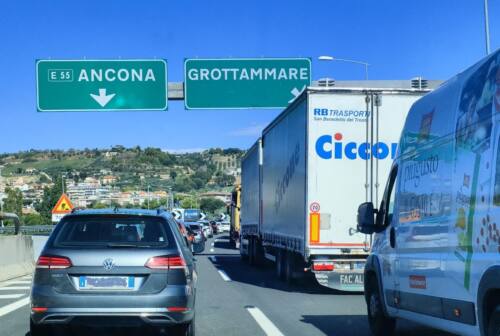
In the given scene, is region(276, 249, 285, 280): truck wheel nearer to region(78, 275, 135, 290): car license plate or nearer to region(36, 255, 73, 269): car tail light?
region(78, 275, 135, 290): car license plate

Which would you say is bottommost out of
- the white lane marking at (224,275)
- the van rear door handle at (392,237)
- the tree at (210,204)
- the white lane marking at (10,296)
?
the tree at (210,204)

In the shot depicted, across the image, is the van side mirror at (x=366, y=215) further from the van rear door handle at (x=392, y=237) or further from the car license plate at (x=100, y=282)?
the car license plate at (x=100, y=282)

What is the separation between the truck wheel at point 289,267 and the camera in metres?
15.4

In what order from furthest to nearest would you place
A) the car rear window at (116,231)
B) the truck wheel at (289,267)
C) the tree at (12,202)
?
1. the tree at (12,202)
2. the truck wheel at (289,267)
3. the car rear window at (116,231)

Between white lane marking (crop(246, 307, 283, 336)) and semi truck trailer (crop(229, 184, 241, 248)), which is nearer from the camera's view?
white lane marking (crop(246, 307, 283, 336))

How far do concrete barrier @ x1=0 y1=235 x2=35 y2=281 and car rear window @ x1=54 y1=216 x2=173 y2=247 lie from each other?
9851 millimetres

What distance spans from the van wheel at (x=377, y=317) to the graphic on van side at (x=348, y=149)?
4.45 metres

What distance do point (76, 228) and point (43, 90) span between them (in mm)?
13179

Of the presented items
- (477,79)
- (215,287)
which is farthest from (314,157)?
(477,79)

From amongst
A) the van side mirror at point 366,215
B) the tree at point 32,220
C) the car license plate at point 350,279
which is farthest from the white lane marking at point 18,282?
the tree at point 32,220

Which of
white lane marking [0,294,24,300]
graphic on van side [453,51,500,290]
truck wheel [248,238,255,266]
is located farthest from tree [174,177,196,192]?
graphic on van side [453,51,500,290]

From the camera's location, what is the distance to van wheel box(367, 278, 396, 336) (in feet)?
28.5

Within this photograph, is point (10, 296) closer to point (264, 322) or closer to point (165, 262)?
point (264, 322)

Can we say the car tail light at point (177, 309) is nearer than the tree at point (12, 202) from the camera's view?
Yes
